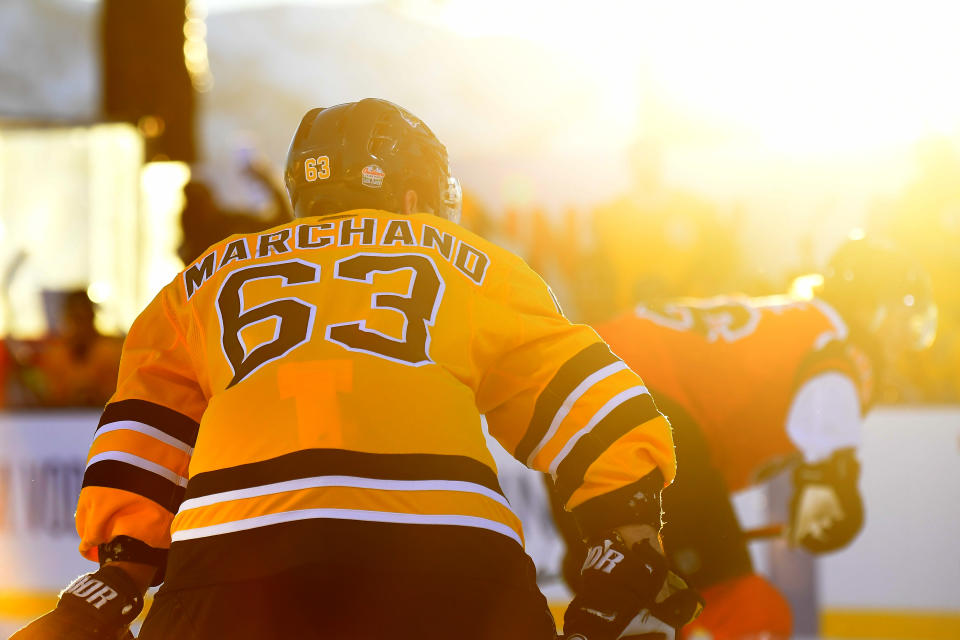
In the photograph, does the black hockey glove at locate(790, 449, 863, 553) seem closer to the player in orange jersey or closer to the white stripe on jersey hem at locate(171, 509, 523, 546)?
the player in orange jersey

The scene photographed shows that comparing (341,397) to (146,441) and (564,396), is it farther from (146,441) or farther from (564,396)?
(146,441)

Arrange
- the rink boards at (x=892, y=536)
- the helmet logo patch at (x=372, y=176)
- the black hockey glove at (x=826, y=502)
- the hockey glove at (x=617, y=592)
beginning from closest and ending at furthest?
the hockey glove at (x=617, y=592) → the helmet logo patch at (x=372, y=176) → the black hockey glove at (x=826, y=502) → the rink boards at (x=892, y=536)

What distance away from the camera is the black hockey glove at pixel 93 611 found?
83.4 inches

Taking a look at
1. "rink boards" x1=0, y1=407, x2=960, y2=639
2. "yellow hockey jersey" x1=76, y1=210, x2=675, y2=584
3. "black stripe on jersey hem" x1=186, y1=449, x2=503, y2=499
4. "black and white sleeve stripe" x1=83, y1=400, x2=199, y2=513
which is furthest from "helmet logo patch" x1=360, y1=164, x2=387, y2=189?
"rink boards" x1=0, y1=407, x2=960, y2=639

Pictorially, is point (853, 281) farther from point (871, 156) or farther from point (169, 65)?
point (169, 65)

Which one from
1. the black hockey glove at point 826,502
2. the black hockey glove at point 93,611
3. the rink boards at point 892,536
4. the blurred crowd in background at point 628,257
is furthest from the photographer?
the blurred crowd in background at point 628,257

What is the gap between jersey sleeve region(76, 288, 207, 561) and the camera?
2230 millimetres

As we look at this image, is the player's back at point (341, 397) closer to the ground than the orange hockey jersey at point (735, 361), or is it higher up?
higher up

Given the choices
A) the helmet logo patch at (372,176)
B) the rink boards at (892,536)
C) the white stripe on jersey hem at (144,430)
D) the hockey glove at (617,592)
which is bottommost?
the rink boards at (892,536)

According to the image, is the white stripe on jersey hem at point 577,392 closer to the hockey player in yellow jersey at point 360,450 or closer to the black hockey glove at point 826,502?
the hockey player in yellow jersey at point 360,450

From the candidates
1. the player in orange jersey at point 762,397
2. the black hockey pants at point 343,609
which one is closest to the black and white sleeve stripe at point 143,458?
the black hockey pants at point 343,609

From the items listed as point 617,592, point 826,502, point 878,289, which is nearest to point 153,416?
point 617,592

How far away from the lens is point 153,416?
2.28m

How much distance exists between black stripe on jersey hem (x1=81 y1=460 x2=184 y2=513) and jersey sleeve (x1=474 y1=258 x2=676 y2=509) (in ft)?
2.06
